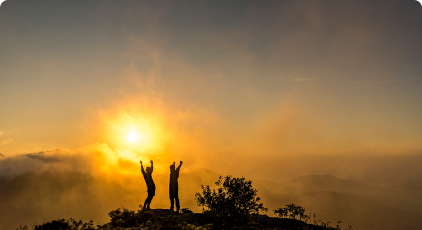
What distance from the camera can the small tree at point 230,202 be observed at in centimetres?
1244

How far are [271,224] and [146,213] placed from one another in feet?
25.5

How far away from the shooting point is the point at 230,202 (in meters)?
12.4

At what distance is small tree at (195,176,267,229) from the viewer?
490 inches

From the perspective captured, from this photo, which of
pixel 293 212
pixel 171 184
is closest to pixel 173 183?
pixel 171 184

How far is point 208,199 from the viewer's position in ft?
43.9

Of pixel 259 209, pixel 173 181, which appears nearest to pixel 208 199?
pixel 259 209

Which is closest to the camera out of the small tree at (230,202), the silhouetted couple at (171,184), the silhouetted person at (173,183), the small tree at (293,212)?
the small tree at (230,202)

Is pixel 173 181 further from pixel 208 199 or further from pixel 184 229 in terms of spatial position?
pixel 184 229

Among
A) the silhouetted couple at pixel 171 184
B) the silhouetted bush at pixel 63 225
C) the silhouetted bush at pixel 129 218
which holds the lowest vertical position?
the silhouetted bush at pixel 63 225

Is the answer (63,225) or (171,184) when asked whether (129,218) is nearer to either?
(63,225)

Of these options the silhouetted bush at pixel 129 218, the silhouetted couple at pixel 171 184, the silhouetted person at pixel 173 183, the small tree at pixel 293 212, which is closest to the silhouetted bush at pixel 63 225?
the silhouetted bush at pixel 129 218

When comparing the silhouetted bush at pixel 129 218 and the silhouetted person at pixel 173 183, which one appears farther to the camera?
the silhouetted person at pixel 173 183

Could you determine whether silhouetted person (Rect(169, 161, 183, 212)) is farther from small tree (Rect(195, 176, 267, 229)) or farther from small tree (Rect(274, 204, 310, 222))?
small tree (Rect(274, 204, 310, 222))

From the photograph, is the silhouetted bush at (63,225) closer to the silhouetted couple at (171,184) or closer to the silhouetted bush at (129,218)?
the silhouetted bush at (129,218)
